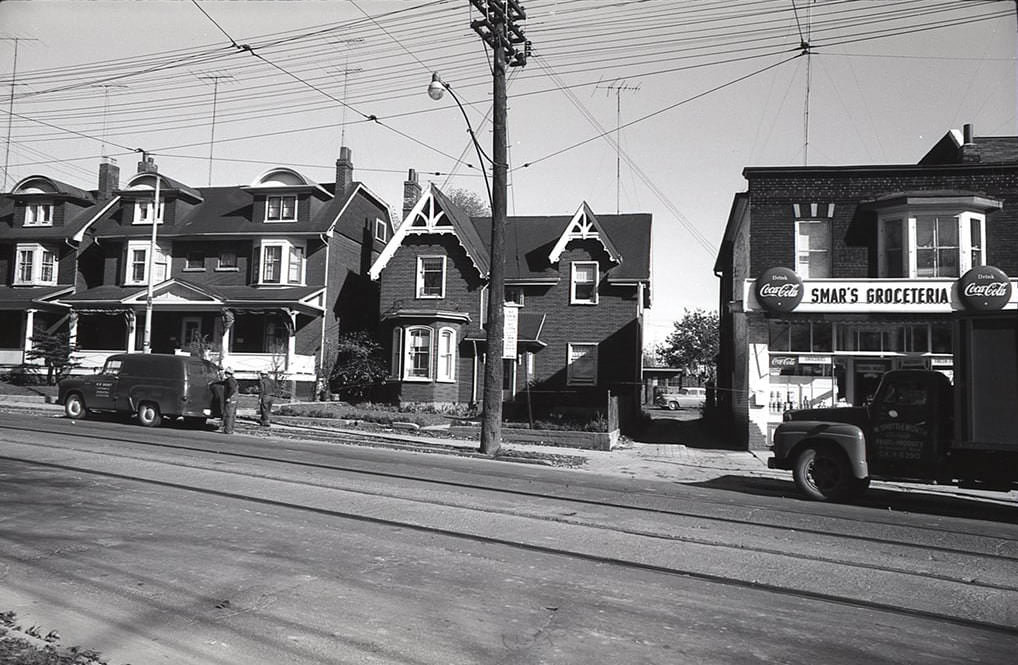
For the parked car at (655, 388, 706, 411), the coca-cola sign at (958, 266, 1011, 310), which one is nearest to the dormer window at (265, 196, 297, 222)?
the parked car at (655, 388, 706, 411)

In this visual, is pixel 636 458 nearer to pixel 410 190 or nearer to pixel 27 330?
pixel 410 190

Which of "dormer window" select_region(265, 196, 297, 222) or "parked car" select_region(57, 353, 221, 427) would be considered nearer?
"parked car" select_region(57, 353, 221, 427)

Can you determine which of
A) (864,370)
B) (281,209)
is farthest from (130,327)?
(864,370)

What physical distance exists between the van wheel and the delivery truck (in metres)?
15.6

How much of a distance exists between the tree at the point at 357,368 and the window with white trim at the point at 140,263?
1015 centimetres

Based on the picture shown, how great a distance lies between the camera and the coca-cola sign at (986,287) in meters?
20.1

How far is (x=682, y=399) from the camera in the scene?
7000 centimetres

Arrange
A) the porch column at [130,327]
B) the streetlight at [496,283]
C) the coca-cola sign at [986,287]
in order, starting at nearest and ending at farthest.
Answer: the streetlight at [496,283]
the coca-cola sign at [986,287]
the porch column at [130,327]

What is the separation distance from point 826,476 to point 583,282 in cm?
1931

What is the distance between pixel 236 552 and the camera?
701cm

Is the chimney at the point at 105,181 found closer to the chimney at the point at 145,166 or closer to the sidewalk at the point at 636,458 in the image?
the chimney at the point at 145,166

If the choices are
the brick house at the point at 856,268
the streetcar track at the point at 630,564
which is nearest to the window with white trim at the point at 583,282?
the brick house at the point at 856,268

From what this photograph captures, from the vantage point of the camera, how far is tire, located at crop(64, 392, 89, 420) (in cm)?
2167

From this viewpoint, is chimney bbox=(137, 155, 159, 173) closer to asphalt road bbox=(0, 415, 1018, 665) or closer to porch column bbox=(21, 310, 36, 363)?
porch column bbox=(21, 310, 36, 363)
